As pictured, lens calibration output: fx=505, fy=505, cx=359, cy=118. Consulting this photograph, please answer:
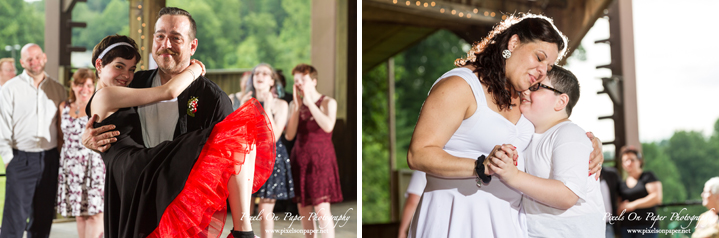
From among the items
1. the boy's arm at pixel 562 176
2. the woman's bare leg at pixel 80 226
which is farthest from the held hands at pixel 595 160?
the woman's bare leg at pixel 80 226

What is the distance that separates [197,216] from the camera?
7.75ft

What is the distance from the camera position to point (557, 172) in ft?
7.52

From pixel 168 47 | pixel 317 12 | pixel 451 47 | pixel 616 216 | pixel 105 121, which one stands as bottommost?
pixel 616 216

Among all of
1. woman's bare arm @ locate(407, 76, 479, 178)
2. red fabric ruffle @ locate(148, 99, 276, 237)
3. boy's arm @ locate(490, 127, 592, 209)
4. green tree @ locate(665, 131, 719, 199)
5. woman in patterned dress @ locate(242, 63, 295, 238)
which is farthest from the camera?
green tree @ locate(665, 131, 719, 199)

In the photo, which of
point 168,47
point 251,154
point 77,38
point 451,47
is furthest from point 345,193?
point 451,47

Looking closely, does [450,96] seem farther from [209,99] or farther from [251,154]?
[209,99]

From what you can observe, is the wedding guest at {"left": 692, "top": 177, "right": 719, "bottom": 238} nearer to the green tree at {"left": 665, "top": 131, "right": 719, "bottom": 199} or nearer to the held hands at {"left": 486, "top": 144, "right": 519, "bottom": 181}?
the green tree at {"left": 665, "top": 131, "right": 719, "bottom": 199}

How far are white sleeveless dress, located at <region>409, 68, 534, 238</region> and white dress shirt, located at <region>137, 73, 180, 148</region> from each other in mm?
1281

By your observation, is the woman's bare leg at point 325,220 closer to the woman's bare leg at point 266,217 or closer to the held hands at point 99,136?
the woman's bare leg at point 266,217

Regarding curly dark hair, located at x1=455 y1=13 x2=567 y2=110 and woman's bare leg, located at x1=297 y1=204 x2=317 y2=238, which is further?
woman's bare leg, located at x1=297 y1=204 x2=317 y2=238

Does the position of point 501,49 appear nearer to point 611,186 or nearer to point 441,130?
point 441,130

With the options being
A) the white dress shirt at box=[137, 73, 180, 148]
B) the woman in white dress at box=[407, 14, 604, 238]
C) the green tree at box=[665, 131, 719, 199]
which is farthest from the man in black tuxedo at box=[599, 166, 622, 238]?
the white dress shirt at box=[137, 73, 180, 148]

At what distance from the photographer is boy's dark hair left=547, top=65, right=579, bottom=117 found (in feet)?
8.34

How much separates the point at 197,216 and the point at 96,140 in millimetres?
673
